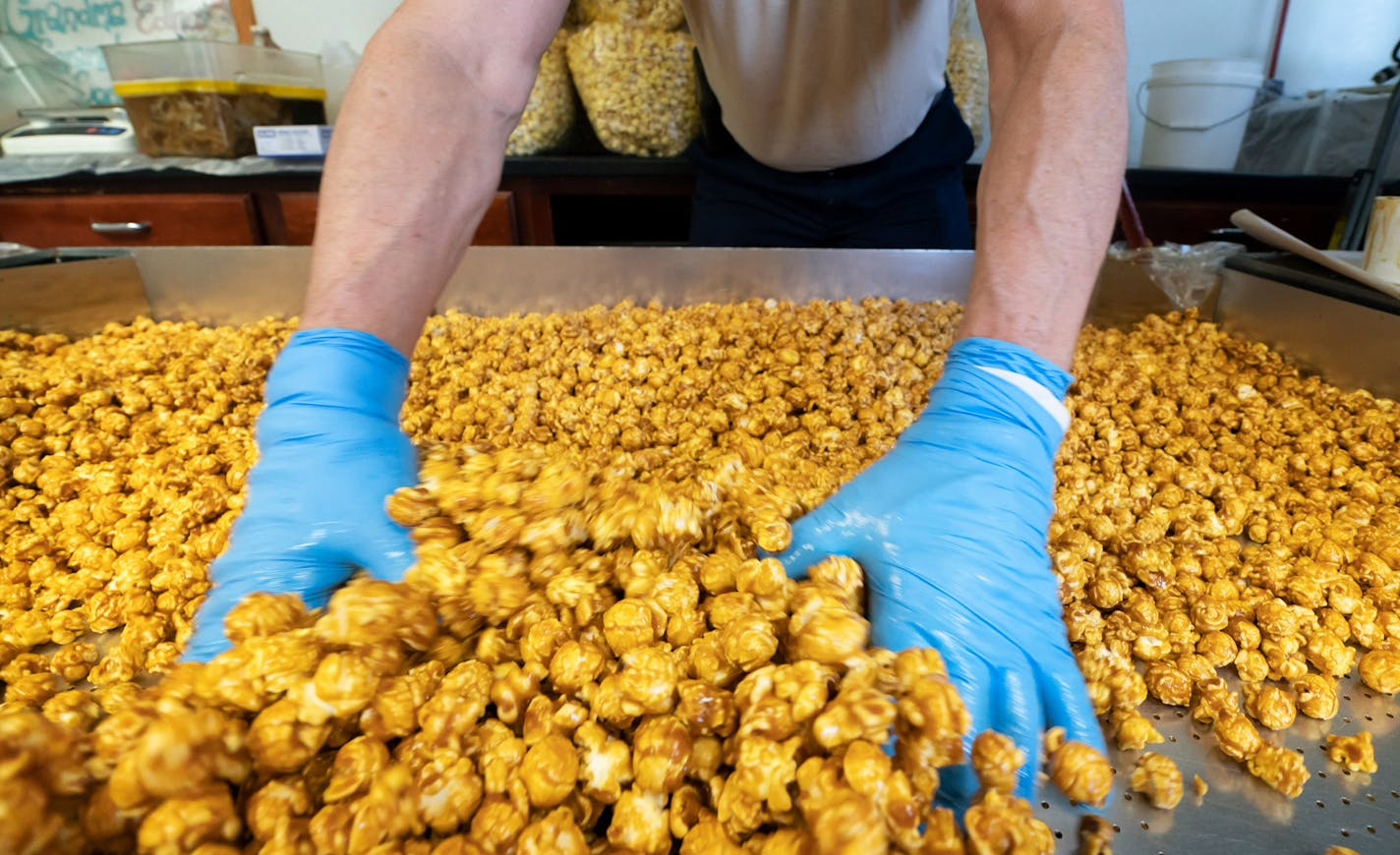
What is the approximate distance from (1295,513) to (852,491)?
902 millimetres

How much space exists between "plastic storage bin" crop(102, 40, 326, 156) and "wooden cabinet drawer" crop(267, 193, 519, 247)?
18.1 inches

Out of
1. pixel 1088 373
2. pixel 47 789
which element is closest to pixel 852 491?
pixel 47 789

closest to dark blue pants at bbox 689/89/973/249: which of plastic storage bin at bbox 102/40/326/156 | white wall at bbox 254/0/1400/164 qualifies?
white wall at bbox 254/0/1400/164

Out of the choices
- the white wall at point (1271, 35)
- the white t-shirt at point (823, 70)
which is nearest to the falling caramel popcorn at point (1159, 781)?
the white t-shirt at point (823, 70)

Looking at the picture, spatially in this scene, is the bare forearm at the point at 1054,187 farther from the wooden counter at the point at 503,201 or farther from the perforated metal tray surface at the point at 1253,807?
the wooden counter at the point at 503,201

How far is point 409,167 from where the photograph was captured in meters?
1.18

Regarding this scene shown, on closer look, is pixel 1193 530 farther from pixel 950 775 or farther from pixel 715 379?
pixel 715 379

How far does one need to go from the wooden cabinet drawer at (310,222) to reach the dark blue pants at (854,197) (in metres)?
0.94

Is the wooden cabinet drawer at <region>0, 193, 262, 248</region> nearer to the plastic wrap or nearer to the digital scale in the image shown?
the digital scale

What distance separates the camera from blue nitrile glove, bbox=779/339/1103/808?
2.60 feet

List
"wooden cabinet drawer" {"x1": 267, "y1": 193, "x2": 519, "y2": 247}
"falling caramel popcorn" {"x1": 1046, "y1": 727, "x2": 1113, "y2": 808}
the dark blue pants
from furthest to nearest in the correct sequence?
"wooden cabinet drawer" {"x1": 267, "y1": 193, "x2": 519, "y2": 247}
the dark blue pants
"falling caramel popcorn" {"x1": 1046, "y1": 727, "x2": 1113, "y2": 808}

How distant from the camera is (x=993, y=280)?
1.07 metres

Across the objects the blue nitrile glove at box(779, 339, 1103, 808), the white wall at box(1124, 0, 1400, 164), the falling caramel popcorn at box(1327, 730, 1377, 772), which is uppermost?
the white wall at box(1124, 0, 1400, 164)

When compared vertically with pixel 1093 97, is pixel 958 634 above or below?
below
